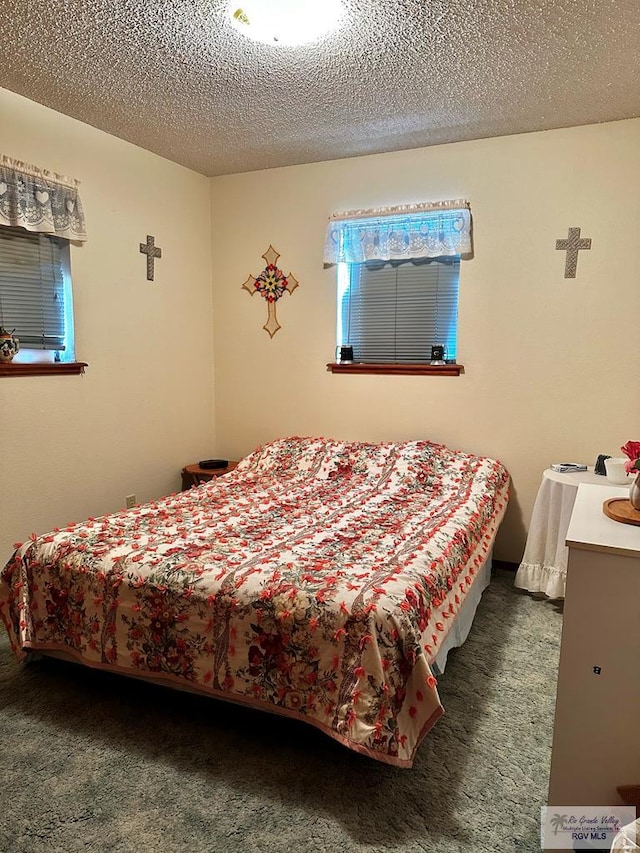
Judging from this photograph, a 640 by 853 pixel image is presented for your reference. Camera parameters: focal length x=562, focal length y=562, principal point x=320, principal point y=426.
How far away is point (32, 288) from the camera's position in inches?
117

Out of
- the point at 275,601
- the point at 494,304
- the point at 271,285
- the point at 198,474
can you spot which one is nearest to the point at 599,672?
the point at 275,601

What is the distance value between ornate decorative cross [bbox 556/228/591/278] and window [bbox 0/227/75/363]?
110 inches

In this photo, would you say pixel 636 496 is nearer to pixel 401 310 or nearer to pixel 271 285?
pixel 401 310

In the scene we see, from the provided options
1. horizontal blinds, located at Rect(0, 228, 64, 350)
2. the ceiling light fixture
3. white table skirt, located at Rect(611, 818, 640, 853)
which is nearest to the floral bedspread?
white table skirt, located at Rect(611, 818, 640, 853)

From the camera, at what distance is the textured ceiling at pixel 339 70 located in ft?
6.82

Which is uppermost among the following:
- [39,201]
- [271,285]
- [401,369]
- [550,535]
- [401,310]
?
[39,201]

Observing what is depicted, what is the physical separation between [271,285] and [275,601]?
2.73 m

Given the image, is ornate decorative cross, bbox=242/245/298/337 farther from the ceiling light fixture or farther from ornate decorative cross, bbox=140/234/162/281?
the ceiling light fixture

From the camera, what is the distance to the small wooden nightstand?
12.7 feet

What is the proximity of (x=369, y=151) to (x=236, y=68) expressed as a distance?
1.29m

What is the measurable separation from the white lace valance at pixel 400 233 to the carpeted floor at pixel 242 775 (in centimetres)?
243

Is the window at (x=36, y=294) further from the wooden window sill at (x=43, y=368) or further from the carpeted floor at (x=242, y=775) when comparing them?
the carpeted floor at (x=242, y=775)

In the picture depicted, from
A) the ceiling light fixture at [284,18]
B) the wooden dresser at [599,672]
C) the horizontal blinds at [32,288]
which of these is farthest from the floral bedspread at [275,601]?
the ceiling light fixture at [284,18]

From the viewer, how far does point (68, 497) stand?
3166 mm
